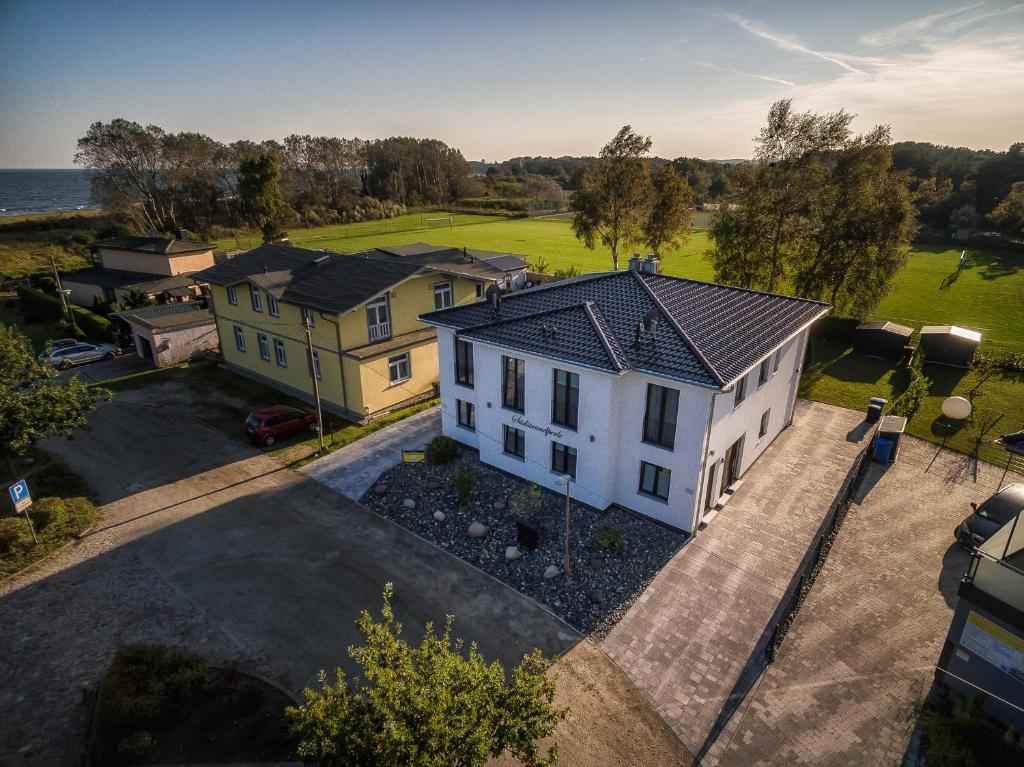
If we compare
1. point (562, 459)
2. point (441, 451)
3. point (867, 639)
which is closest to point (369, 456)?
point (441, 451)

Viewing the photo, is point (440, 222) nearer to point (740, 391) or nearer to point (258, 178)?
point (258, 178)

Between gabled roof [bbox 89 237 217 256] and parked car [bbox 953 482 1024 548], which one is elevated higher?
gabled roof [bbox 89 237 217 256]

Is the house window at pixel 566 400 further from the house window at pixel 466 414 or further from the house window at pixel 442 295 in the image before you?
the house window at pixel 442 295

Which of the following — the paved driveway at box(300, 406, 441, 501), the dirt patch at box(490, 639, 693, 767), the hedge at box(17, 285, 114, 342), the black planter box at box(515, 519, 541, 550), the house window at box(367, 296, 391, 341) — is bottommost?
the dirt patch at box(490, 639, 693, 767)

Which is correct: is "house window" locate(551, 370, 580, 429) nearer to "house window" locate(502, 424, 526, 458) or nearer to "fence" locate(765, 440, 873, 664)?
"house window" locate(502, 424, 526, 458)

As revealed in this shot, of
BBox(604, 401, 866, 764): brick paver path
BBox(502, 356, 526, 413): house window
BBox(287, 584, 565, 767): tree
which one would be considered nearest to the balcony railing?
BBox(502, 356, 526, 413): house window

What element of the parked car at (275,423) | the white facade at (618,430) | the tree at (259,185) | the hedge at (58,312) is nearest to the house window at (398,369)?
the parked car at (275,423)
